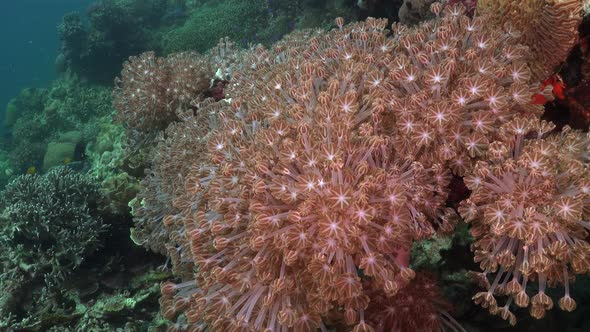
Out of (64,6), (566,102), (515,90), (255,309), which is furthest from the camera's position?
(64,6)

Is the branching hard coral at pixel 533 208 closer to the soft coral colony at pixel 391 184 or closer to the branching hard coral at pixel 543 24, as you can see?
the soft coral colony at pixel 391 184

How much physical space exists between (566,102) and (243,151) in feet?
8.18

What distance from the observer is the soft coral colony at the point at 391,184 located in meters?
2.25

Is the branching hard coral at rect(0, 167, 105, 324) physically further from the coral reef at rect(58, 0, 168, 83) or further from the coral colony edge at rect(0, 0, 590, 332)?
the coral reef at rect(58, 0, 168, 83)

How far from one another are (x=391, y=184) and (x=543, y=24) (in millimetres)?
1710

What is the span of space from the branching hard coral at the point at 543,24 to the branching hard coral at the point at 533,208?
0.73 meters

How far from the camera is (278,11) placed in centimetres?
1544

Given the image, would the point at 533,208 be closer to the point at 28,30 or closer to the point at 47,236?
the point at 47,236

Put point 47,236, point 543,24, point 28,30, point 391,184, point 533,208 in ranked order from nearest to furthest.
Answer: point 533,208, point 391,184, point 543,24, point 47,236, point 28,30

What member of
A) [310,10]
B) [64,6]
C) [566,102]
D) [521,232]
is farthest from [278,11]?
[64,6]

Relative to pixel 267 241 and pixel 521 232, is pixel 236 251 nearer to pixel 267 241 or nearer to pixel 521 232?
pixel 267 241

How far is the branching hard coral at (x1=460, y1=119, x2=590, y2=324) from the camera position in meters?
2.12

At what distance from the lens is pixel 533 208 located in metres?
2.12

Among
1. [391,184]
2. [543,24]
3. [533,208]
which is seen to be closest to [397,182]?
[391,184]
